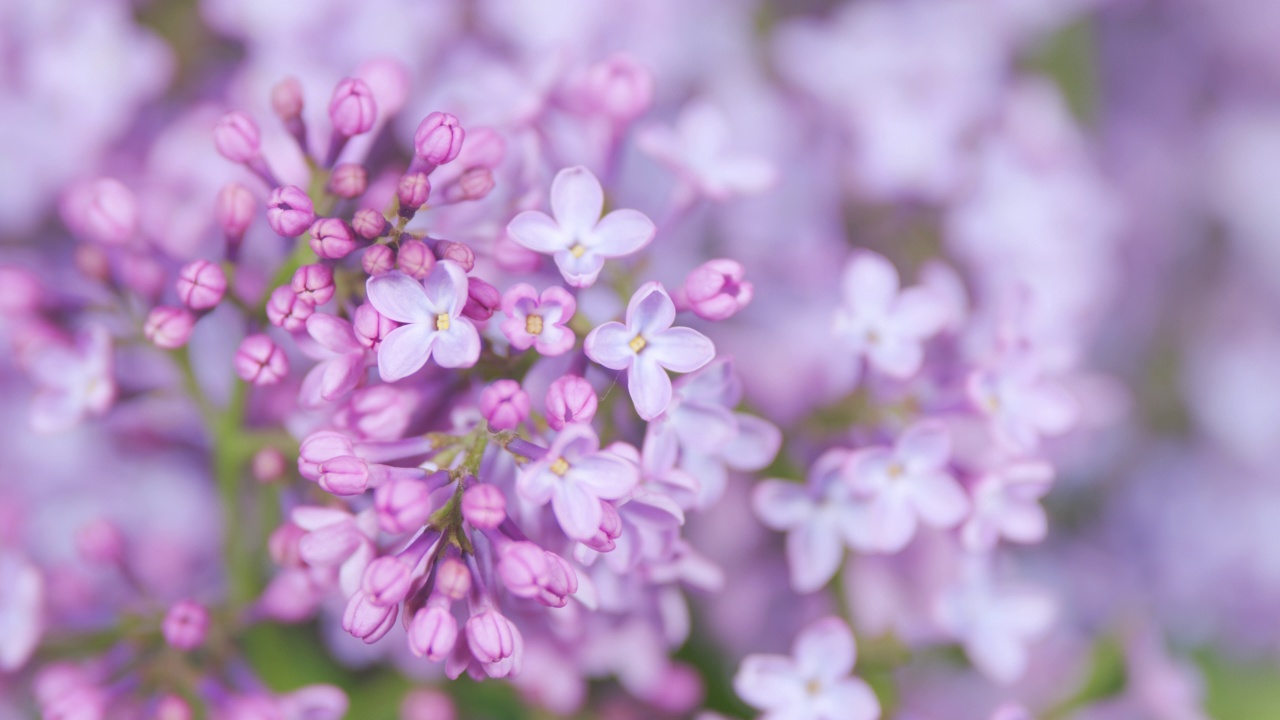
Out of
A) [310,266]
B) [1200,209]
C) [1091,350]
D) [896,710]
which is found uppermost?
[1200,209]

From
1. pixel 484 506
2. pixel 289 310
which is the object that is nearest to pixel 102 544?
pixel 289 310

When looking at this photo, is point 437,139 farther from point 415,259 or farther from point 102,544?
point 102,544

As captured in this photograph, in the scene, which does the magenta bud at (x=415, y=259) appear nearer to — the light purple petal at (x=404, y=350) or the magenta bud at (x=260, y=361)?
the light purple petal at (x=404, y=350)

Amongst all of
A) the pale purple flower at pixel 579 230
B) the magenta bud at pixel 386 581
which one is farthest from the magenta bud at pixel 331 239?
the magenta bud at pixel 386 581

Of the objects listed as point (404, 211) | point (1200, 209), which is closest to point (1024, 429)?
point (404, 211)

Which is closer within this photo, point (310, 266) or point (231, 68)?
point (310, 266)

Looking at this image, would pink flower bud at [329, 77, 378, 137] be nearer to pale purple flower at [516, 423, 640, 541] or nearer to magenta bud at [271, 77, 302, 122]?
magenta bud at [271, 77, 302, 122]

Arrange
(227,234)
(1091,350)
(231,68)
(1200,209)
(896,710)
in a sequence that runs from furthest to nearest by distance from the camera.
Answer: (1200,209)
(1091,350)
(231,68)
(896,710)
(227,234)

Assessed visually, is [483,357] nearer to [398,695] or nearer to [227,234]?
[227,234]
